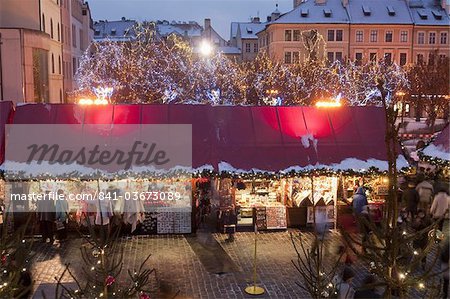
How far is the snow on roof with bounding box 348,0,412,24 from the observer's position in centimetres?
6284

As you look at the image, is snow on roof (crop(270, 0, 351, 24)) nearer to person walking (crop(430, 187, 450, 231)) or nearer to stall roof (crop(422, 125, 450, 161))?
stall roof (crop(422, 125, 450, 161))

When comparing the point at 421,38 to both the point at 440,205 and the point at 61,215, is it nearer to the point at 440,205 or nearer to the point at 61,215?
the point at 440,205

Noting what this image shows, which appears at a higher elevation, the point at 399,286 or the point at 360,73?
the point at 360,73

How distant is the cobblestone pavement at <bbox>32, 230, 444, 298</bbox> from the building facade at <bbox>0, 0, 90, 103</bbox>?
15698mm

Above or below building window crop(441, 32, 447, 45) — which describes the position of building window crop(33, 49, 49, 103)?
below

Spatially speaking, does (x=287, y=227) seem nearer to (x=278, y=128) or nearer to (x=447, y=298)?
(x=278, y=128)

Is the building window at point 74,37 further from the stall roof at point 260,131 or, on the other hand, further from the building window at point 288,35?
the stall roof at point 260,131

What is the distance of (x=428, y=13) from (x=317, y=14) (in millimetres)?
13867

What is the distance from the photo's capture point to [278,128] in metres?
16.0

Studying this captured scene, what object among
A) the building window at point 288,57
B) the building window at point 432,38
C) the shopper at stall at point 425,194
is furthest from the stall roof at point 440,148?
the building window at point 432,38

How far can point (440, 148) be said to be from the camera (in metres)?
17.5

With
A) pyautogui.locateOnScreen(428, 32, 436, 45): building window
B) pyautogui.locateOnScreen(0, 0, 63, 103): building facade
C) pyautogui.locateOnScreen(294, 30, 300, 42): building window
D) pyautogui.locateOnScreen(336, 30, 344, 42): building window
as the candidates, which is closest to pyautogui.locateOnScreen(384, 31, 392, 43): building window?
pyautogui.locateOnScreen(428, 32, 436, 45): building window

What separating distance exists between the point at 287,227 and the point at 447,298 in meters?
6.50

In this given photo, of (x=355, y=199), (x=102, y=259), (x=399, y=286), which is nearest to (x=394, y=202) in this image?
(x=399, y=286)
